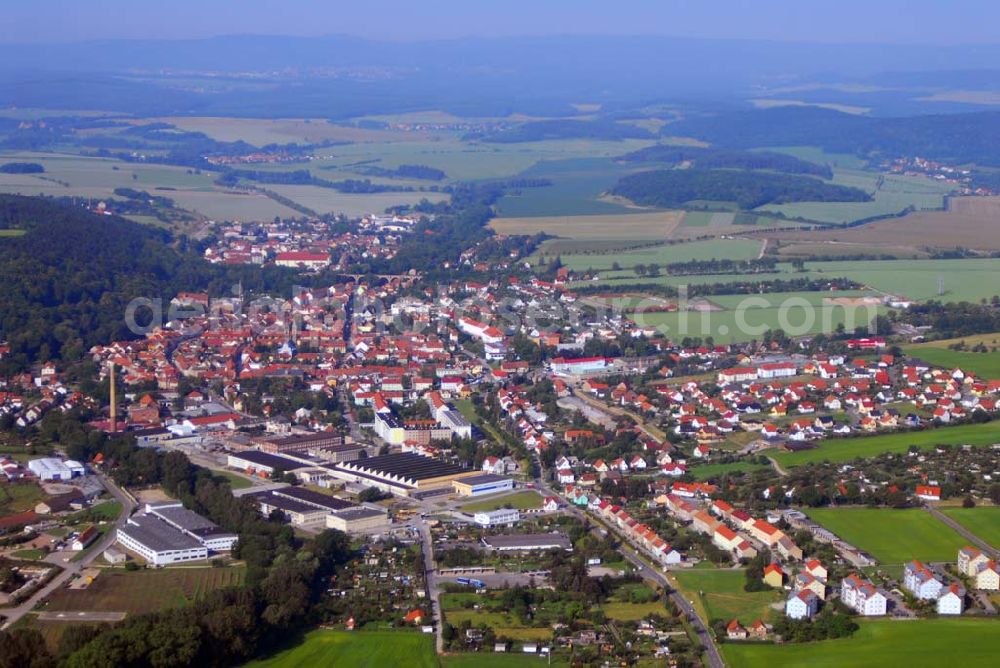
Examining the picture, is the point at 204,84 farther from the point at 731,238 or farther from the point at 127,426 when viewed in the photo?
the point at 127,426

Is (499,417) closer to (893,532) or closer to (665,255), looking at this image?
(893,532)

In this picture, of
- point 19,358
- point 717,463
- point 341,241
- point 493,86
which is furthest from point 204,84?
point 717,463

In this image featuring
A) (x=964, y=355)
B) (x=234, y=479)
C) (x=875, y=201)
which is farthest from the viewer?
(x=875, y=201)

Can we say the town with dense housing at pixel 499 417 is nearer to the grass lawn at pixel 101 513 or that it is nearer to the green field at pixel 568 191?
the grass lawn at pixel 101 513

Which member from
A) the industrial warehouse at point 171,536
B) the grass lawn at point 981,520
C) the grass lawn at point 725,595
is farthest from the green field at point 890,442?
the industrial warehouse at point 171,536

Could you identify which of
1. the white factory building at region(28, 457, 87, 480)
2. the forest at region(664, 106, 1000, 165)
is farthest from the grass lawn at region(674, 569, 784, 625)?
the forest at region(664, 106, 1000, 165)

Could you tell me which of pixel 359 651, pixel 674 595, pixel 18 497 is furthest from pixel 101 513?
pixel 674 595
